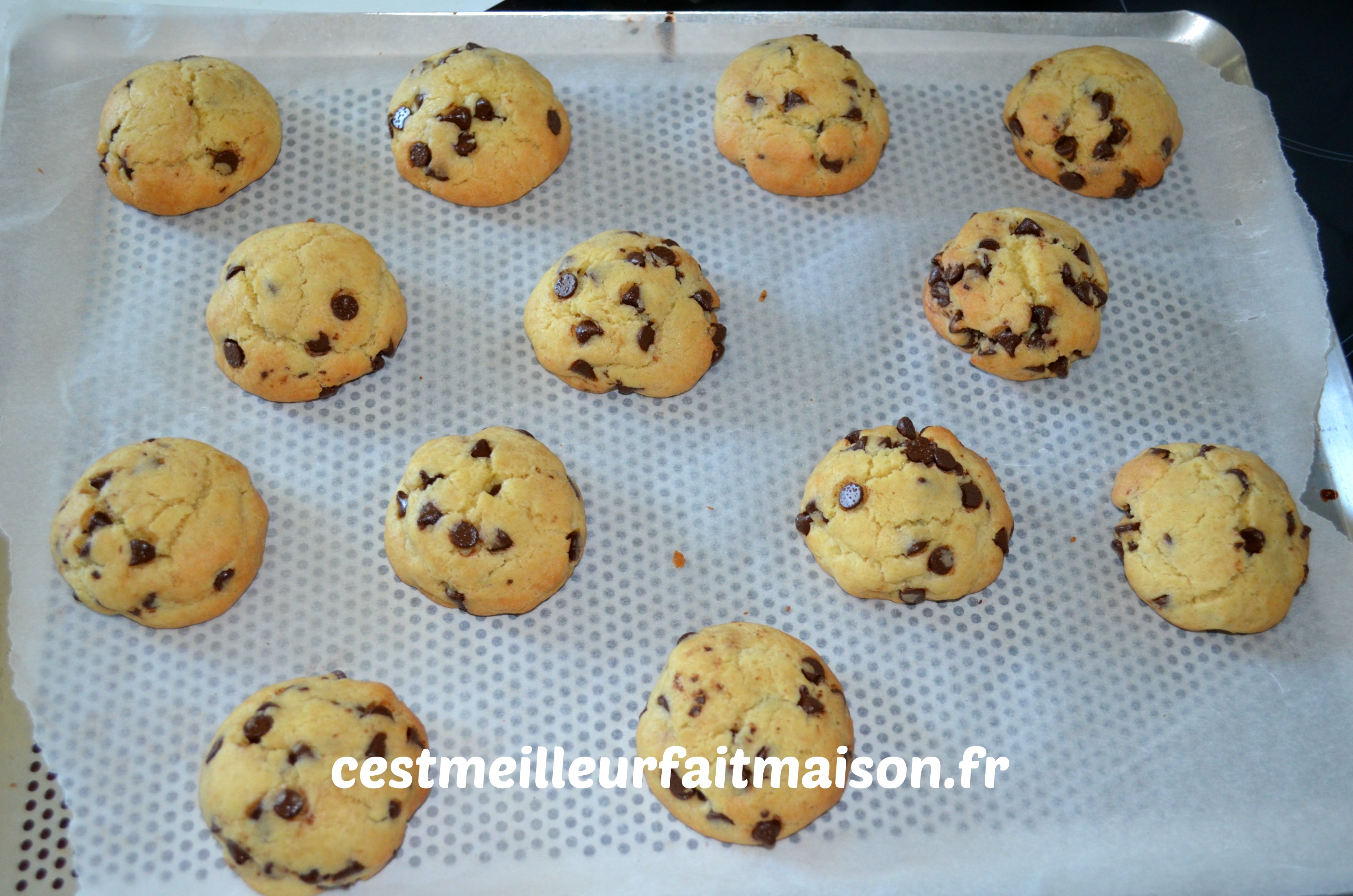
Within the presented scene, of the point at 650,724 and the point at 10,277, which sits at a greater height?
the point at 10,277

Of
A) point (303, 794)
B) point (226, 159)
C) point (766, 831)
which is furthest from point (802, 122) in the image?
point (303, 794)

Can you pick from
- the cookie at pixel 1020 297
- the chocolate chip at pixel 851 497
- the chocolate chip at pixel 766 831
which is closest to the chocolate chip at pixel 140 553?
the chocolate chip at pixel 766 831

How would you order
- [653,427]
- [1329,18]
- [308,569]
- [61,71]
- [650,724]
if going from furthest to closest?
1. [1329,18]
2. [61,71]
3. [653,427]
4. [308,569]
5. [650,724]

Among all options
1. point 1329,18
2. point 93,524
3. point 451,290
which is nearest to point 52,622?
point 93,524

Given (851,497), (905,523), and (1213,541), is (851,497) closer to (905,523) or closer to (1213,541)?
(905,523)

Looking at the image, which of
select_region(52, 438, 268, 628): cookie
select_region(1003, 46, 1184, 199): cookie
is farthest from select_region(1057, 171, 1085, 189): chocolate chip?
select_region(52, 438, 268, 628): cookie

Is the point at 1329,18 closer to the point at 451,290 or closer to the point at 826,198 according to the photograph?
the point at 826,198

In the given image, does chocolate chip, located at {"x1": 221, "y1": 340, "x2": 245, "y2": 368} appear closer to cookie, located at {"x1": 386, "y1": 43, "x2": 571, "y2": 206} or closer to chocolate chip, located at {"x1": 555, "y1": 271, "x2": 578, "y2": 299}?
cookie, located at {"x1": 386, "y1": 43, "x2": 571, "y2": 206}
